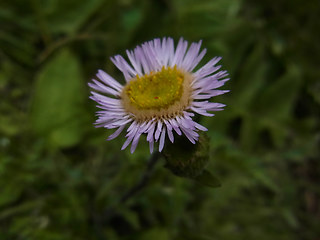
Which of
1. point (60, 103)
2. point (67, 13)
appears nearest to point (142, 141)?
point (60, 103)

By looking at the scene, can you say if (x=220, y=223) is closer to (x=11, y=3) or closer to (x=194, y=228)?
(x=194, y=228)

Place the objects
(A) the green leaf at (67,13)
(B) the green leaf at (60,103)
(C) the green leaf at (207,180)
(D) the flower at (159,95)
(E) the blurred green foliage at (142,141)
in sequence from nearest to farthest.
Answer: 1. (D) the flower at (159,95)
2. (C) the green leaf at (207,180)
3. (E) the blurred green foliage at (142,141)
4. (B) the green leaf at (60,103)
5. (A) the green leaf at (67,13)

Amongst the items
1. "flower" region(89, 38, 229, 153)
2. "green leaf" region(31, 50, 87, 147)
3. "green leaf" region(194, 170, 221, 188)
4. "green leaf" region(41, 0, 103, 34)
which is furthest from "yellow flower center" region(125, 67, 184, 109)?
"green leaf" region(41, 0, 103, 34)

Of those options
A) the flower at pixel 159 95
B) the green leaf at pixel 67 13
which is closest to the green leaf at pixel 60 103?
the green leaf at pixel 67 13

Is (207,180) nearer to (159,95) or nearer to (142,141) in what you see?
(159,95)

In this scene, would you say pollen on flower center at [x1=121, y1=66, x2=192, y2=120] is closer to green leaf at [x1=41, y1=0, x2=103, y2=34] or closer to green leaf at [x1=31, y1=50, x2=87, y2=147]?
green leaf at [x1=31, y1=50, x2=87, y2=147]

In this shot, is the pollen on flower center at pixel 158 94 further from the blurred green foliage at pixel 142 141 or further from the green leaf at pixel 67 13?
the green leaf at pixel 67 13

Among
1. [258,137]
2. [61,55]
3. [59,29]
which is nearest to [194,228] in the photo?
[258,137]
